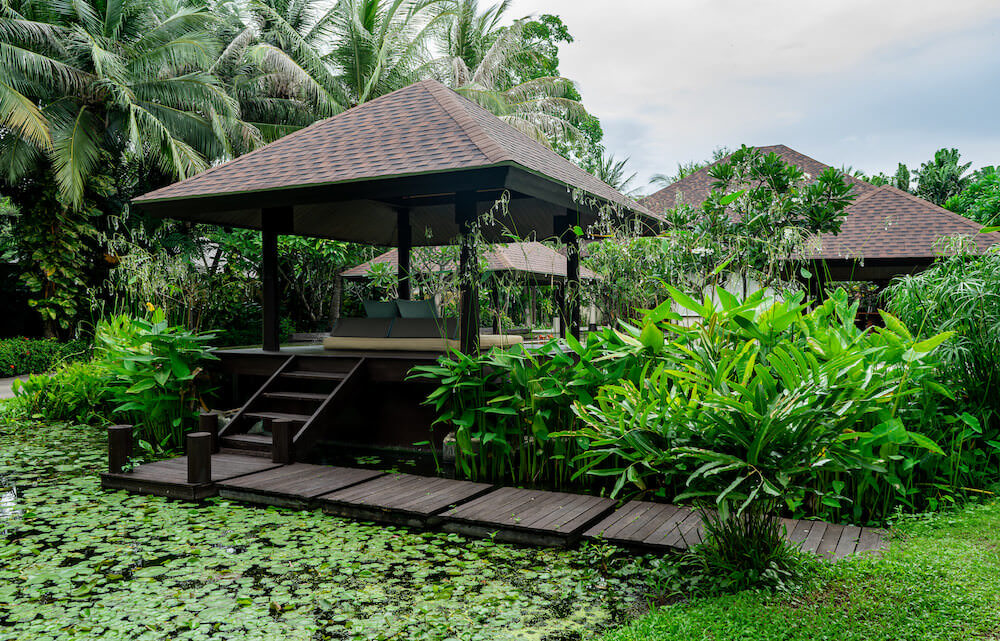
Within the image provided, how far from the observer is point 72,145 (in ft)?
45.1

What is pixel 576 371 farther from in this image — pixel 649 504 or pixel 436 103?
pixel 436 103

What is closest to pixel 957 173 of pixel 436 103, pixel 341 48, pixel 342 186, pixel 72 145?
A: pixel 341 48

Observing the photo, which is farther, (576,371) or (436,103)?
(436,103)

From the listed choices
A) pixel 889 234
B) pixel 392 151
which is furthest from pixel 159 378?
pixel 889 234

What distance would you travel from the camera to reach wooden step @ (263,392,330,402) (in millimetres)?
6460

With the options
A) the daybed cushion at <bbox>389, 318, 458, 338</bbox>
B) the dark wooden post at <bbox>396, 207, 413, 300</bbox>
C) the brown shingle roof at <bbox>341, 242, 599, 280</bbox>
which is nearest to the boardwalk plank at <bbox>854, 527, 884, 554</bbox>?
the daybed cushion at <bbox>389, 318, 458, 338</bbox>

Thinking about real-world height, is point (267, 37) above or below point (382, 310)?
above

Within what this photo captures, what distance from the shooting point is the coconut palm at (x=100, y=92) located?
44.4 feet

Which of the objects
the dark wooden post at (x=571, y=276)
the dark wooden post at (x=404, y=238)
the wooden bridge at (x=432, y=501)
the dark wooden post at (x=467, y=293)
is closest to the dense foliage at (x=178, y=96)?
the dark wooden post at (x=404, y=238)

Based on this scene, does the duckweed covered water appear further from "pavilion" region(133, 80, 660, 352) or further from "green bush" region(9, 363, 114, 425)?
"green bush" region(9, 363, 114, 425)

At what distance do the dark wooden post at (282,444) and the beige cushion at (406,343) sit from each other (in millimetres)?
1693

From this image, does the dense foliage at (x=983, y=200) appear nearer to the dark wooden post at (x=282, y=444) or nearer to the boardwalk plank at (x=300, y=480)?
the boardwalk plank at (x=300, y=480)

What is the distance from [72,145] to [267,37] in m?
8.20

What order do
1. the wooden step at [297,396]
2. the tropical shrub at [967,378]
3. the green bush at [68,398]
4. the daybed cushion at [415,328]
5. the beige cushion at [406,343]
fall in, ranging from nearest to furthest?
1. the tropical shrub at [967,378]
2. the wooden step at [297,396]
3. the beige cushion at [406,343]
4. the daybed cushion at [415,328]
5. the green bush at [68,398]
